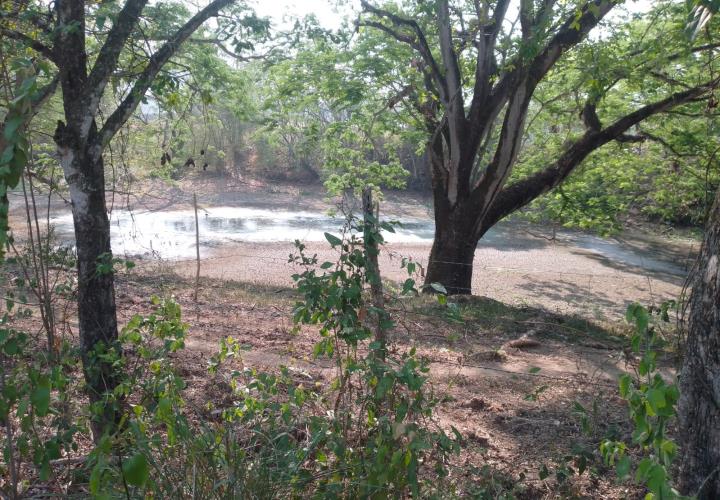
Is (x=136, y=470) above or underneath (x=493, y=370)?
above

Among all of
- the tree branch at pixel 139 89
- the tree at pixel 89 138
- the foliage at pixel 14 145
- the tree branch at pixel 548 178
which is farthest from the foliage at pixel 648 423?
the tree branch at pixel 548 178

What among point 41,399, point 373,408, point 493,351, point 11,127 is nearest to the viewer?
point 11,127

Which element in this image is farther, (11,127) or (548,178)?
(548,178)

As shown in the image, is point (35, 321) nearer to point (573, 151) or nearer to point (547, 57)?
point (547, 57)

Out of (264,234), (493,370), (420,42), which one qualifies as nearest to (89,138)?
(493,370)

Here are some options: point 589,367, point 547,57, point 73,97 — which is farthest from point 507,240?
point 73,97

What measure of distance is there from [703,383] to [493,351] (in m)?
4.18

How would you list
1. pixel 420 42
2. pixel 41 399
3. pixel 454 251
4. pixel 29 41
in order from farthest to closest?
pixel 454 251
pixel 420 42
pixel 29 41
pixel 41 399

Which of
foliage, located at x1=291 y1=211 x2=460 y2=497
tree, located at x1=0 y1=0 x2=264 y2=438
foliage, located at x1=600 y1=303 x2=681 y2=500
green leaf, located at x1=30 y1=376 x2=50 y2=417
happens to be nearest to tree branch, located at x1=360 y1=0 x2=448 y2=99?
tree, located at x1=0 y1=0 x2=264 y2=438

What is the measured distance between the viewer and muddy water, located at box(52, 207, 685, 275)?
763 inches

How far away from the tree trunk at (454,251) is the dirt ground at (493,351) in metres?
0.70

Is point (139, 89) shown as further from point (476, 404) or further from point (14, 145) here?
point (476, 404)

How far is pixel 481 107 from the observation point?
434 inches

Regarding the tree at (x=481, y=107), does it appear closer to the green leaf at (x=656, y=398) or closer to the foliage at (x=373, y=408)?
the foliage at (x=373, y=408)
